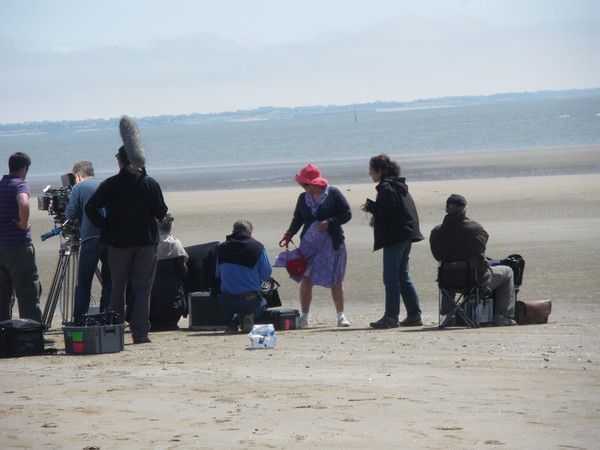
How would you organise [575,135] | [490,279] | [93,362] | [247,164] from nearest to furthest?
[93,362] < [490,279] < [247,164] < [575,135]

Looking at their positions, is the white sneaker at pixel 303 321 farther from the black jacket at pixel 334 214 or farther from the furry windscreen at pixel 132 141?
the furry windscreen at pixel 132 141

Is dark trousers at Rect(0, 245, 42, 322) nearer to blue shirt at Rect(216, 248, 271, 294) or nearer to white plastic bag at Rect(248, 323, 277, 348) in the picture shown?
blue shirt at Rect(216, 248, 271, 294)

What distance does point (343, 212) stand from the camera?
34.4 feet

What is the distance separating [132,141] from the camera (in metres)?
9.13

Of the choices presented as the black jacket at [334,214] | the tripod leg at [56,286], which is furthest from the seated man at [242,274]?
the tripod leg at [56,286]

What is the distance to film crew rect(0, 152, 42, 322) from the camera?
9719 millimetres

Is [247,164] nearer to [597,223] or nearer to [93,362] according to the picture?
[597,223]

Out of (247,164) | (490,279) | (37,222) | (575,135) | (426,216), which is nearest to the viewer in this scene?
(490,279)

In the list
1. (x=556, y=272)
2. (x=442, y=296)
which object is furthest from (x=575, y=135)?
(x=442, y=296)

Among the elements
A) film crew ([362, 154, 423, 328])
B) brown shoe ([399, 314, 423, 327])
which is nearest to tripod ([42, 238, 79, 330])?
film crew ([362, 154, 423, 328])

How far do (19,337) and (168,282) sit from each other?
1.83 metres

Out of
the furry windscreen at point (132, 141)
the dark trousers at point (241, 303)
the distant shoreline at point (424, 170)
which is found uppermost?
the furry windscreen at point (132, 141)

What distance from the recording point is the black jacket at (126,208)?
30.3 ft

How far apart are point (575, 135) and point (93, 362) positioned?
59385 millimetres
